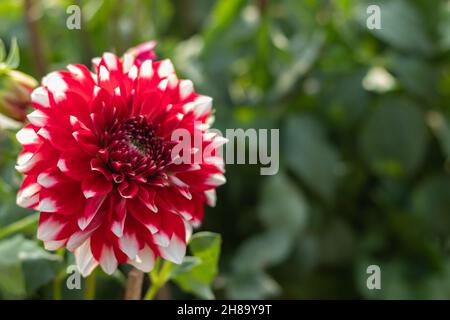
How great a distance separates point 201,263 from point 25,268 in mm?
138

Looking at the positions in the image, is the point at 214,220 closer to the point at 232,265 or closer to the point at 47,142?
the point at 232,265

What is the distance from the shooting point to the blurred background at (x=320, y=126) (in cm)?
81

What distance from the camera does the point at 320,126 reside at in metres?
0.88

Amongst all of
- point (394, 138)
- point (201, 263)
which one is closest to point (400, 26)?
point (394, 138)

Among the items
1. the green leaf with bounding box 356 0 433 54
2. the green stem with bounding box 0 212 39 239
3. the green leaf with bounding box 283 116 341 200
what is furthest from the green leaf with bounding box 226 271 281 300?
the green leaf with bounding box 356 0 433 54

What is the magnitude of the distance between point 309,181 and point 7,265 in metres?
0.38

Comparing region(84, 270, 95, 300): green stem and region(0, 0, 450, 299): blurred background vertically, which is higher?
region(0, 0, 450, 299): blurred background

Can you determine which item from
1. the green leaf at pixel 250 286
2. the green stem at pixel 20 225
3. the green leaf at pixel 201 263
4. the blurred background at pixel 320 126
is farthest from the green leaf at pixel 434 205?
the green stem at pixel 20 225

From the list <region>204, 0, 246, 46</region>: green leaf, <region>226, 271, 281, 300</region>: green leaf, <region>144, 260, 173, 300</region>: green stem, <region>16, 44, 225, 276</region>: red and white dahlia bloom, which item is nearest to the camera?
<region>16, 44, 225, 276</region>: red and white dahlia bloom

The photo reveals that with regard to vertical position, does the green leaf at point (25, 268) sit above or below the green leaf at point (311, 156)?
below

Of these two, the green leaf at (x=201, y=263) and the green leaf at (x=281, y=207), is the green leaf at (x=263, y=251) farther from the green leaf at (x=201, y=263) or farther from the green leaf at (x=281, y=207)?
the green leaf at (x=201, y=263)

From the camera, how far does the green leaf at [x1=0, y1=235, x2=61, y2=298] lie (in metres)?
0.56

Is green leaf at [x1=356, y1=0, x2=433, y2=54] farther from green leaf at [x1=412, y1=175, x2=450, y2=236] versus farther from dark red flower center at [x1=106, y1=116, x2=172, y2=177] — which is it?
dark red flower center at [x1=106, y1=116, x2=172, y2=177]

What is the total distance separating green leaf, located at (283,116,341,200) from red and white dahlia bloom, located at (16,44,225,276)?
36cm
